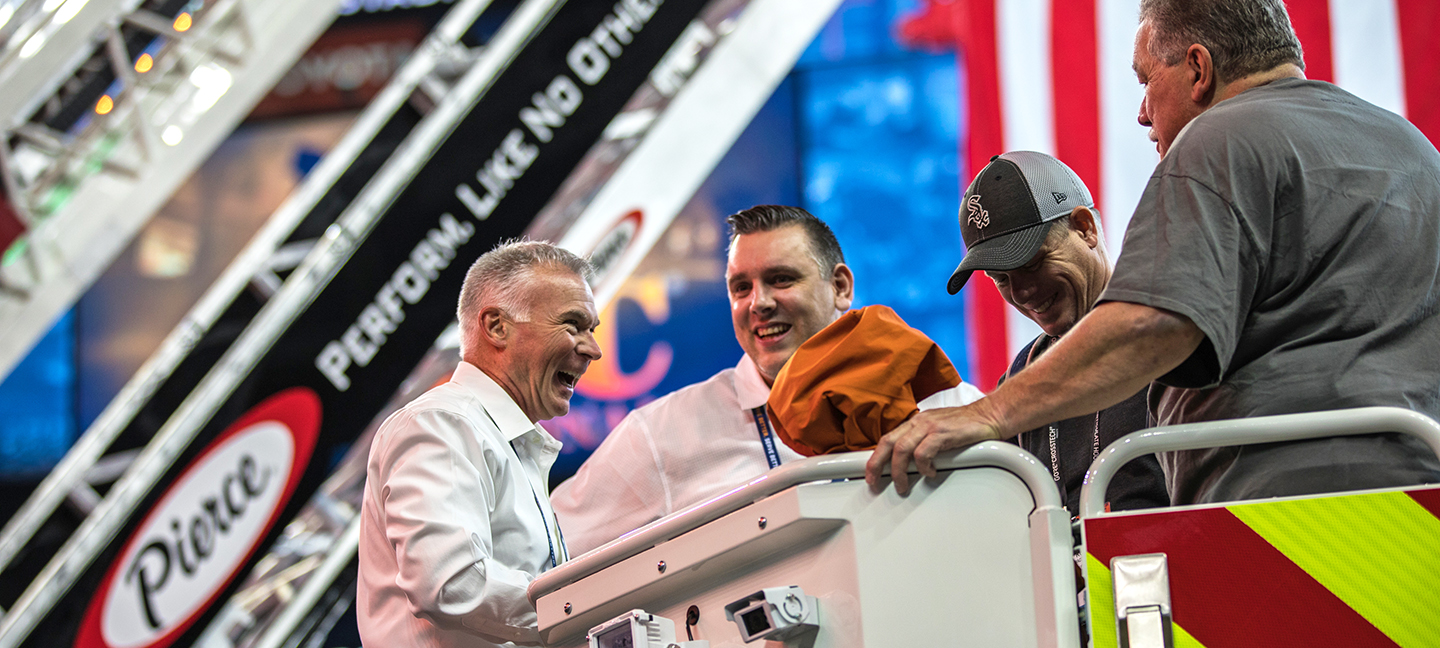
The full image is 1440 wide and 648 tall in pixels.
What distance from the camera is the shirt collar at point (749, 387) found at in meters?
3.21

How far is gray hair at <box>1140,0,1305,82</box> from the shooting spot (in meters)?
1.88

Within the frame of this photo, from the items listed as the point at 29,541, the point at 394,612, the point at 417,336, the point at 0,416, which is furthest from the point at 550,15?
the point at 0,416

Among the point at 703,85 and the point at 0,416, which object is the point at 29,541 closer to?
the point at 703,85

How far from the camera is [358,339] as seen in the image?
5.34 metres

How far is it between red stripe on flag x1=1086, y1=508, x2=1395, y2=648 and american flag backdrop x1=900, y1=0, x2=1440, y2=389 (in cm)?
409

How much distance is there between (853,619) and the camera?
1578 millimetres

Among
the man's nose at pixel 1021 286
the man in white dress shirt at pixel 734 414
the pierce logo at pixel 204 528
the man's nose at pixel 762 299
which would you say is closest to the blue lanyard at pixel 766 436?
the man in white dress shirt at pixel 734 414

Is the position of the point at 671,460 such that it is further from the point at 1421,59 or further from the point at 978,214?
the point at 1421,59

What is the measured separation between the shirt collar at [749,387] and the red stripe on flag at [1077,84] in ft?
9.53

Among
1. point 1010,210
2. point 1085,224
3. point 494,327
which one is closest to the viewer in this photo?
point 1010,210

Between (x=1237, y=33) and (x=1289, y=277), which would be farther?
(x=1237, y=33)

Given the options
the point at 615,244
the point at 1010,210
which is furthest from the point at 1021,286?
the point at 615,244

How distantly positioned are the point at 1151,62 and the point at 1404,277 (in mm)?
498

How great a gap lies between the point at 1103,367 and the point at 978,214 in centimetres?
84
